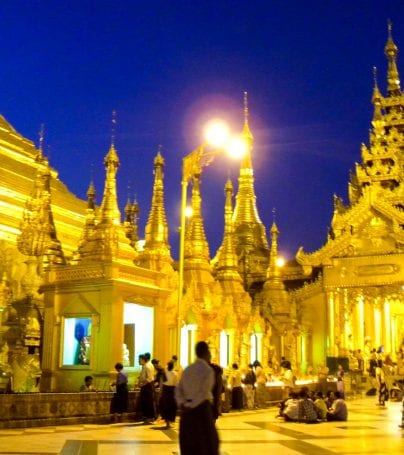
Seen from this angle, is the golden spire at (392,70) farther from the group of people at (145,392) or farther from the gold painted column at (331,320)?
the group of people at (145,392)

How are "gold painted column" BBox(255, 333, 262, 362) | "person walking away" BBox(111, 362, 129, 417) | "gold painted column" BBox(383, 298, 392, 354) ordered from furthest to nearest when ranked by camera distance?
"gold painted column" BBox(383, 298, 392, 354) < "gold painted column" BBox(255, 333, 262, 362) < "person walking away" BBox(111, 362, 129, 417)

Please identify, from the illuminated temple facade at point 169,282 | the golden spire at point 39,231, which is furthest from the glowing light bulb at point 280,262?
the golden spire at point 39,231

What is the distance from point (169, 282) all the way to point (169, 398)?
997cm

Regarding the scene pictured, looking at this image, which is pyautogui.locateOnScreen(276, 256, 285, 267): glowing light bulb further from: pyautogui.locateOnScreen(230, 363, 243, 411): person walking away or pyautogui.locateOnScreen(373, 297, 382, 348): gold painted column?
pyautogui.locateOnScreen(230, 363, 243, 411): person walking away

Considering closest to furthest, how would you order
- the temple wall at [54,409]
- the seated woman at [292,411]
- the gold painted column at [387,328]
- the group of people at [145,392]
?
the temple wall at [54,409] → the group of people at [145,392] → the seated woman at [292,411] → the gold painted column at [387,328]

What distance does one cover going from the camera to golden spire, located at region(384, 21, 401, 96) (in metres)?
47.3

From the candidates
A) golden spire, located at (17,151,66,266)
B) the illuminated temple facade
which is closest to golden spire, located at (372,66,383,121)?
the illuminated temple facade

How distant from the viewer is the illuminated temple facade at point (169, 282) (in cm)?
1991

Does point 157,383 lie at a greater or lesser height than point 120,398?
greater

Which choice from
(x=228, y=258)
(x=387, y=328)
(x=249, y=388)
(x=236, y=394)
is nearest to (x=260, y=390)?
(x=249, y=388)

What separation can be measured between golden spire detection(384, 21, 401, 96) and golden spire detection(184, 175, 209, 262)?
21905 millimetres

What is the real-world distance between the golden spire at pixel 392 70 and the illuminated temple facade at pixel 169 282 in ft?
13.7

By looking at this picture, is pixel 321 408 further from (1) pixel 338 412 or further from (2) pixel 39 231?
(2) pixel 39 231

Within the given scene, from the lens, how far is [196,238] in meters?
29.3
